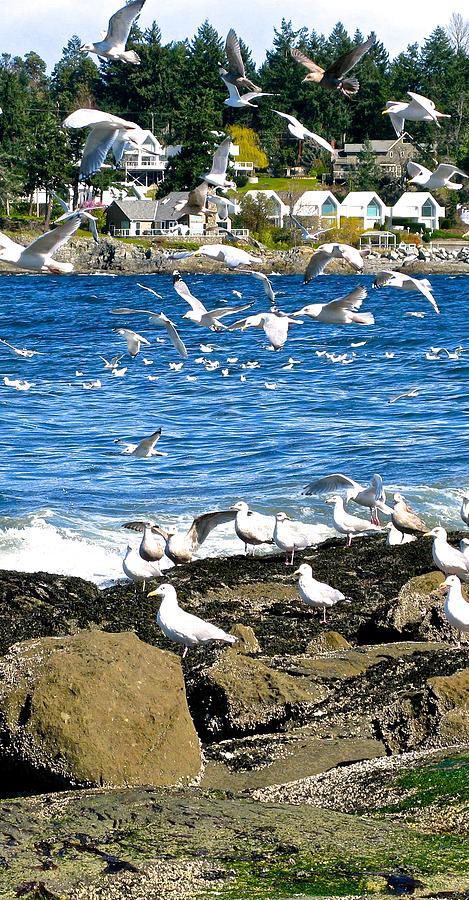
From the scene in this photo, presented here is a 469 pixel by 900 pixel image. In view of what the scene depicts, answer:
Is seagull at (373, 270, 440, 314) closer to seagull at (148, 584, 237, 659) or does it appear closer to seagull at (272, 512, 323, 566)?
seagull at (272, 512, 323, 566)

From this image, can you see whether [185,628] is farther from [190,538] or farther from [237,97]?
[237,97]

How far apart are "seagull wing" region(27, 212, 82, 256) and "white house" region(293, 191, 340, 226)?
341ft

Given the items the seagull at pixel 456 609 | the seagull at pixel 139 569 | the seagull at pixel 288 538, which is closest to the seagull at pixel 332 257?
the seagull at pixel 288 538

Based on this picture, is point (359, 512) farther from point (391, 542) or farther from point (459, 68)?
point (459, 68)

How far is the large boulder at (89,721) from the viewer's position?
24.6 feet

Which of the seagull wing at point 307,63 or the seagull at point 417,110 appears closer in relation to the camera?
the seagull wing at point 307,63

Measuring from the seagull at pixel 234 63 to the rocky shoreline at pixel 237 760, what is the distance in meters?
8.32

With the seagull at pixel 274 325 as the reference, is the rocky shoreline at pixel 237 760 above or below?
below

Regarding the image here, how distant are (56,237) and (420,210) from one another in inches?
4292

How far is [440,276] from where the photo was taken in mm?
101938

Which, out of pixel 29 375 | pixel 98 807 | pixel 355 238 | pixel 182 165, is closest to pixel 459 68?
pixel 355 238

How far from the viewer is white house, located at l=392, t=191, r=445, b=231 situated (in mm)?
A: 116688

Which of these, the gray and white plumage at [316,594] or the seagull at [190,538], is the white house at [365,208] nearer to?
the seagull at [190,538]

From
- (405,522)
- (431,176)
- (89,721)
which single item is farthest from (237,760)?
(431,176)
